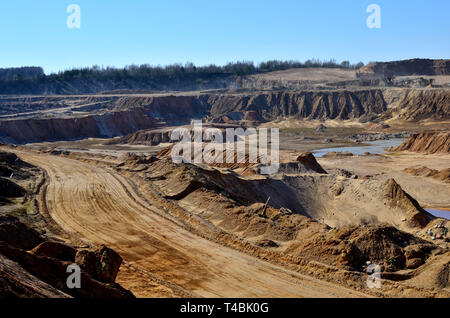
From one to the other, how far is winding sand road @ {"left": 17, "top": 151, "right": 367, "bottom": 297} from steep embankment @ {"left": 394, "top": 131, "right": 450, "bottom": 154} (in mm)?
41212

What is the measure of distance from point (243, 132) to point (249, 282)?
63.5m

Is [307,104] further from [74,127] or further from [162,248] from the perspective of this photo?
[162,248]

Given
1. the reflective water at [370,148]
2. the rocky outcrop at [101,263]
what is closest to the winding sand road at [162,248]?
the rocky outcrop at [101,263]

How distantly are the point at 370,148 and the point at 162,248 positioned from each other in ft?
174

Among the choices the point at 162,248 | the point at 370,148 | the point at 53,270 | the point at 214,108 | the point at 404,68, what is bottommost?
the point at 370,148

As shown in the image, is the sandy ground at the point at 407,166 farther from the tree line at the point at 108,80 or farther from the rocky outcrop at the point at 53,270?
the tree line at the point at 108,80

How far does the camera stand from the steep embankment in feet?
183

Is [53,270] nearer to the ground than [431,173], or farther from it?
farther from it

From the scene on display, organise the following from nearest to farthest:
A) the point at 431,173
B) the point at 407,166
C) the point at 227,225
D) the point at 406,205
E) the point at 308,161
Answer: the point at 227,225 < the point at 406,205 < the point at 308,161 < the point at 431,173 < the point at 407,166

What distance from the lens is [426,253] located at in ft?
55.1

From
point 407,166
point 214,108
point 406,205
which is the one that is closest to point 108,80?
point 214,108

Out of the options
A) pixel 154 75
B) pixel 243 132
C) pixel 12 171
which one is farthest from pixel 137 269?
pixel 154 75

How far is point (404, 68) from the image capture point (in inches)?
5266
